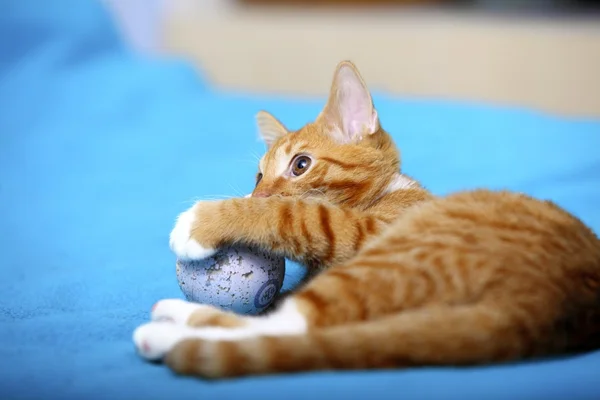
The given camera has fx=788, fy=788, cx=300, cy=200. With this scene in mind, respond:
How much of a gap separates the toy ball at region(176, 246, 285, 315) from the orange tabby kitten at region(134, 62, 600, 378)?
57 millimetres

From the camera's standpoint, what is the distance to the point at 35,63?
166 inches

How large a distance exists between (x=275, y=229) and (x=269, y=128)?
72 cm

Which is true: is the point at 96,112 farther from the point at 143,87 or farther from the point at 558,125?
the point at 558,125

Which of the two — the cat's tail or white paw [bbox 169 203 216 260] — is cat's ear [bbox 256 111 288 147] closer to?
white paw [bbox 169 203 216 260]

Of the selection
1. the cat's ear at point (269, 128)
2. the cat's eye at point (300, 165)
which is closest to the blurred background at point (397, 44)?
the cat's ear at point (269, 128)

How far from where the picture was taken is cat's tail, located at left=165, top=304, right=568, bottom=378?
52.9 inches

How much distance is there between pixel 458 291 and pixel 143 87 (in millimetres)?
3097

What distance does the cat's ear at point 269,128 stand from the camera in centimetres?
238

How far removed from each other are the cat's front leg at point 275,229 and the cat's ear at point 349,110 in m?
0.39

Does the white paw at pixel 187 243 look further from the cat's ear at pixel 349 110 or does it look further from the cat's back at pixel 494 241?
the cat's ear at pixel 349 110

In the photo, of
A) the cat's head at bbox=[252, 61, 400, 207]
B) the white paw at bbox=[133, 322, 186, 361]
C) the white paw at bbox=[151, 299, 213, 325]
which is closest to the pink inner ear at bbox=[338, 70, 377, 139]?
the cat's head at bbox=[252, 61, 400, 207]

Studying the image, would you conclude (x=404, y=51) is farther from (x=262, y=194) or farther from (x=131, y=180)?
(x=262, y=194)

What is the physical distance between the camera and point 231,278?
1.80 m

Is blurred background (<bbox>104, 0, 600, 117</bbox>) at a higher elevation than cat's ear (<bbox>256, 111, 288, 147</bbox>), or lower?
higher
